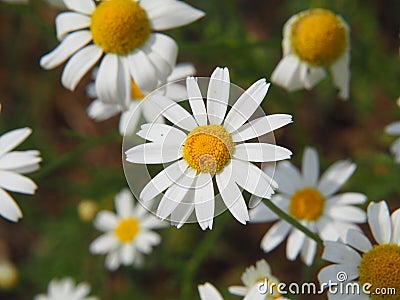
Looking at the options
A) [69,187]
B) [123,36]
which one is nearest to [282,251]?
[69,187]

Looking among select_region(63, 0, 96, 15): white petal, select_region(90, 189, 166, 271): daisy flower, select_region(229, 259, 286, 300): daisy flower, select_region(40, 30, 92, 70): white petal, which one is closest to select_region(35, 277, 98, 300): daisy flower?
select_region(90, 189, 166, 271): daisy flower

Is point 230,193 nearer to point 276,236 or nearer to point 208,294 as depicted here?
point 208,294

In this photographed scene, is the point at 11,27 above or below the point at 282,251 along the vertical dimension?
above

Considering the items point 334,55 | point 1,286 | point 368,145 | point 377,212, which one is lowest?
point 377,212

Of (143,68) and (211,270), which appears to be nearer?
(143,68)

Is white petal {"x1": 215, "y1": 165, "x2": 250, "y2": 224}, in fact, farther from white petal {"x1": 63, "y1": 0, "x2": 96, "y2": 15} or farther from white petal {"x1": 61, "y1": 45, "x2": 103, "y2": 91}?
white petal {"x1": 63, "y1": 0, "x2": 96, "y2": 15}

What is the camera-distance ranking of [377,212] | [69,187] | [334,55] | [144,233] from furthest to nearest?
1. [69,187]
2. [144,233]
3. [334,55]
4. [377,212]

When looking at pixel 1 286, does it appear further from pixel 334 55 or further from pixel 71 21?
pixel 334 55

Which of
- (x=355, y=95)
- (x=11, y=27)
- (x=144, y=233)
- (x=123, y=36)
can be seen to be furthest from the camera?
(x=11, y=27)
